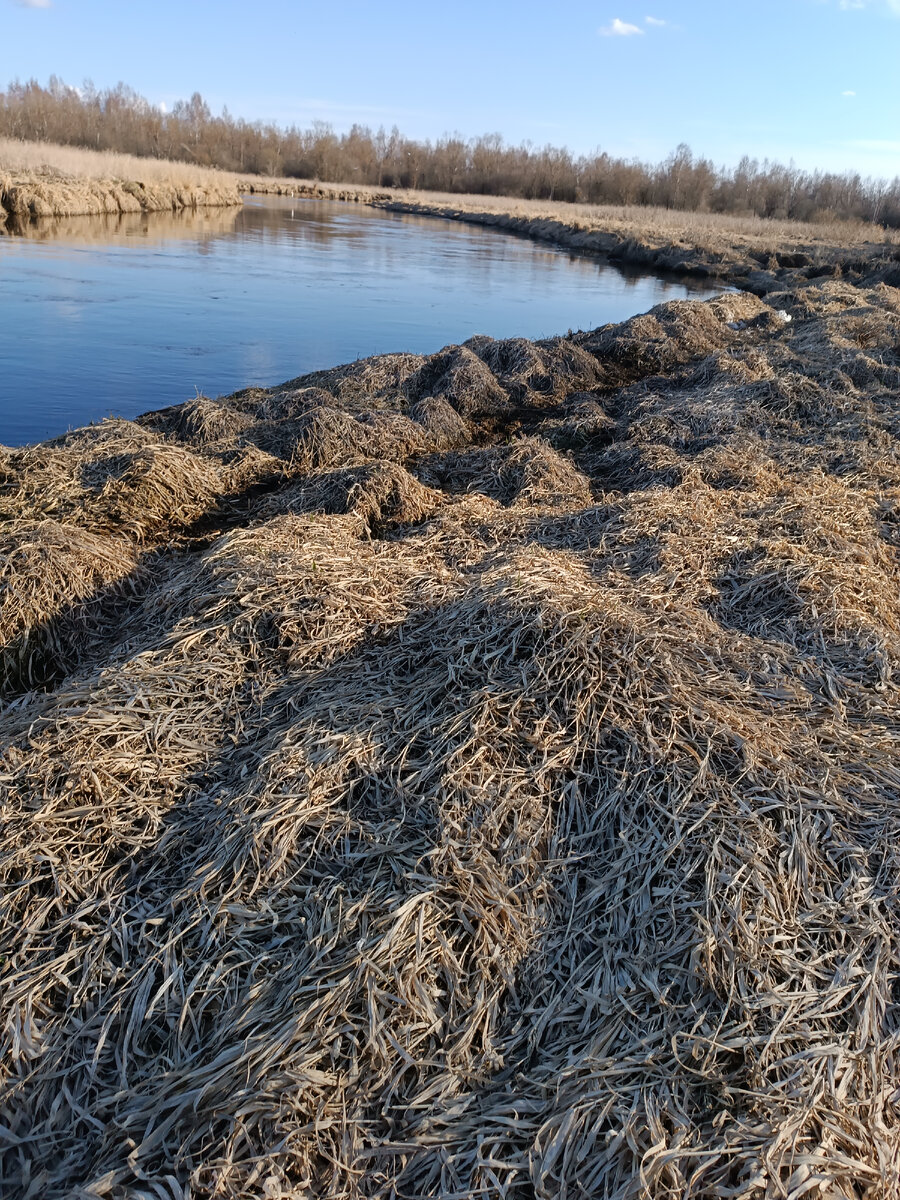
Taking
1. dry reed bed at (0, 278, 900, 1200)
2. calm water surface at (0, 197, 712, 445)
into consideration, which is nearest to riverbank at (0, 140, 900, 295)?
calm water surface at (0, 197, 712, 445)

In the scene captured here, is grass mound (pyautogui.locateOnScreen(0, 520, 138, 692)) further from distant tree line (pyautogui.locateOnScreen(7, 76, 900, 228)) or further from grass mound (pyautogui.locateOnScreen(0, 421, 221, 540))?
distant tree line (pyautogui.locateOnScreen(7, 76, 900, 228))

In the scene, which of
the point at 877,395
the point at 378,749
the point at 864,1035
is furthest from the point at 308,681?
the point at 877,395

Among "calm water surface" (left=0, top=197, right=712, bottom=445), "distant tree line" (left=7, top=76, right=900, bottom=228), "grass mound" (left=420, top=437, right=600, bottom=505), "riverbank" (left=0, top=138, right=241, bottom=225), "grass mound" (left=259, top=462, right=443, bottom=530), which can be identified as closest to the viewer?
"grass mound" (left=259, top=462, right=443, bottom=530)

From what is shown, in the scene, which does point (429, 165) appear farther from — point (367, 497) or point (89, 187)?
point (367, 497)

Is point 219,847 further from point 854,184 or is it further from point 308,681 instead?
point 854,184

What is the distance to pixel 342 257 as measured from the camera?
2488cm

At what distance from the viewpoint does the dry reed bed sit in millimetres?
1713

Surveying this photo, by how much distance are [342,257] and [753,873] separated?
2614cm

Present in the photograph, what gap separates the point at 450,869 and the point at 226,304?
633 inches

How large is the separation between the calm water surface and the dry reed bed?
664 cm

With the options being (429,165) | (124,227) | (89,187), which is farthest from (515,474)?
(429,165)

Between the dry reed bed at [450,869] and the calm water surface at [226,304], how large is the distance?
6643 millimetres

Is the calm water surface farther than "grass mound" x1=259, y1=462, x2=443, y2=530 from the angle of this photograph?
Yes

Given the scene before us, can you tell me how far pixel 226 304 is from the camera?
15.9 meters
